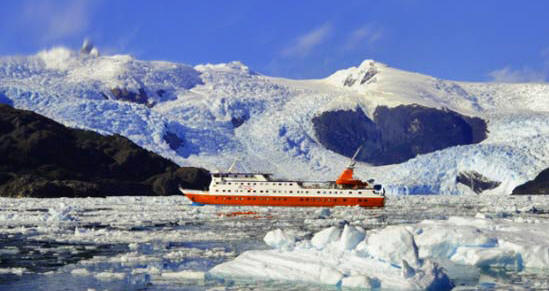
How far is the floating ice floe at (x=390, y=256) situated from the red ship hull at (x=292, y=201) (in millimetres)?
41259

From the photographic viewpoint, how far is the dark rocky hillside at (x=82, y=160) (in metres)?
101

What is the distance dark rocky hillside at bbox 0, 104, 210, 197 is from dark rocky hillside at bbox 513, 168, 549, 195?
165 ft

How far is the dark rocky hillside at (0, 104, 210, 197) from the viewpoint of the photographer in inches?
3969

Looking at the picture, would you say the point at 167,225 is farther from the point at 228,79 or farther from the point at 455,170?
the point at 228,79

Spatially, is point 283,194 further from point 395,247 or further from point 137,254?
point 395,247

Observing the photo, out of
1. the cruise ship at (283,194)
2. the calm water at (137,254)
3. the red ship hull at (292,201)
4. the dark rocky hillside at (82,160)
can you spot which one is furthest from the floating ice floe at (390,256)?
the dark rocky hillside at (82,160)

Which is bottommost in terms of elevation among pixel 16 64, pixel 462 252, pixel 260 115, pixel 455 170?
pixel 462 252

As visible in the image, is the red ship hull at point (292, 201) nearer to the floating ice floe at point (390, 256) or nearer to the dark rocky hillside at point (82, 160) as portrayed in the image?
the dark rocky hillside at point (82, 160)

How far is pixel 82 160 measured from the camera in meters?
107

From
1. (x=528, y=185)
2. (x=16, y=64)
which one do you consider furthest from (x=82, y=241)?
(x=16, y=64)

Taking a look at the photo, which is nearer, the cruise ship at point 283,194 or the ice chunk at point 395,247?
the ice chunk at point 395,247

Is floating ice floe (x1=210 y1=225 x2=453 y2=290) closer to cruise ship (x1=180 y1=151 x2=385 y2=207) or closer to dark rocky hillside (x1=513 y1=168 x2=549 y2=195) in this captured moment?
cruise ship (x1=180 y1=151 x2=385 y2=207)

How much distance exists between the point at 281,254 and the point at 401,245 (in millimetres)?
3495

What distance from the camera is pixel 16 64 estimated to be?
154m
